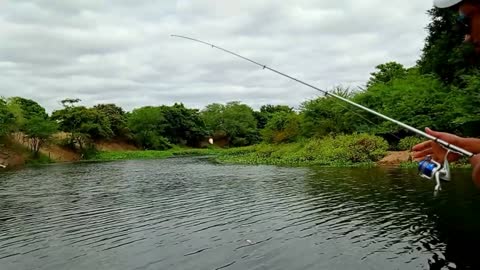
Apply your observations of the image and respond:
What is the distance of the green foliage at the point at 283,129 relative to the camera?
190 ft

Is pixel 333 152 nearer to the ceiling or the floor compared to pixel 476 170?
nearer to the floor

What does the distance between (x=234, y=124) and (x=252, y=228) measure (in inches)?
3967

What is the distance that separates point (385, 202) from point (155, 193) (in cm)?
1206

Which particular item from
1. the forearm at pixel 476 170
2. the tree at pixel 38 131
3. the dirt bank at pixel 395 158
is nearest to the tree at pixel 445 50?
the dirt bank at pixel 395 158

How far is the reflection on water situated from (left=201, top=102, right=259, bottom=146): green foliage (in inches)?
3527

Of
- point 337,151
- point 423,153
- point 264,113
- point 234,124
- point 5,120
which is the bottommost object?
point 337,151

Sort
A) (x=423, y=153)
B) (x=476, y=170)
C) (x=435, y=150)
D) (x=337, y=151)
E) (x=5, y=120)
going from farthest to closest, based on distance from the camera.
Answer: (x=5, y=120) < (x=337, y=151) < (x=423, y=153) < (x=435, y=150) < (x=476, y=170)

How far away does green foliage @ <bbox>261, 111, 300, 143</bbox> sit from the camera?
5784 cm

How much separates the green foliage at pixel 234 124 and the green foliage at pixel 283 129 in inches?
1921

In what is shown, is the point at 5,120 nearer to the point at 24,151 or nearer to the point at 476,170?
the point at 24,151

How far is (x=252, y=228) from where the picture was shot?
45.9 feet

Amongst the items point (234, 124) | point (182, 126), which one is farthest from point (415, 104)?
point (234, 124)

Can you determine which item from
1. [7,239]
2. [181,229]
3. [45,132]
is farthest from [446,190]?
[45,132]

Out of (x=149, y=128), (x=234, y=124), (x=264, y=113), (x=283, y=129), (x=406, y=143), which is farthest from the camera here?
(x=264, y=113)
